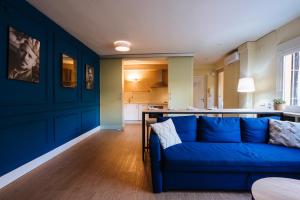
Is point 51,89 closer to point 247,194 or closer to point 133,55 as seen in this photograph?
point 133,55

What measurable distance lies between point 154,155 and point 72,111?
2.80m

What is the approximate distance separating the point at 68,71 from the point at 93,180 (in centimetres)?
254

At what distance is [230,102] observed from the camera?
5723mm

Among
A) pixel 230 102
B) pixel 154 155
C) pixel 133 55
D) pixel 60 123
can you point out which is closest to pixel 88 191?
pixel 154 155

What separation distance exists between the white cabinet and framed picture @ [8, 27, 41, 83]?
4.50m

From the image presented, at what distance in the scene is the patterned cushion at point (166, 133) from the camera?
2.39 metres

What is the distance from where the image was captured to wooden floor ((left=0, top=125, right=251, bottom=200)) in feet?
6.69

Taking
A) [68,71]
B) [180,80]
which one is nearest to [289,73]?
[180,80]

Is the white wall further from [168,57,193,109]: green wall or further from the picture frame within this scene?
the picture frame

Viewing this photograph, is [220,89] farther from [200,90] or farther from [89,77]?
[89,77]

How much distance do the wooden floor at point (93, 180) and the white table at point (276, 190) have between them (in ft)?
2.09

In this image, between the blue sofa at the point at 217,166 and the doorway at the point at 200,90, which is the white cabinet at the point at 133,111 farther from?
the blue sofa at the point at 217,166

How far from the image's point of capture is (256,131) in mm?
2678

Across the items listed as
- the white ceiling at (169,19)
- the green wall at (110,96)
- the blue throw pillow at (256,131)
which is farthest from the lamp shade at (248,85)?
the green wall at (110,96)
